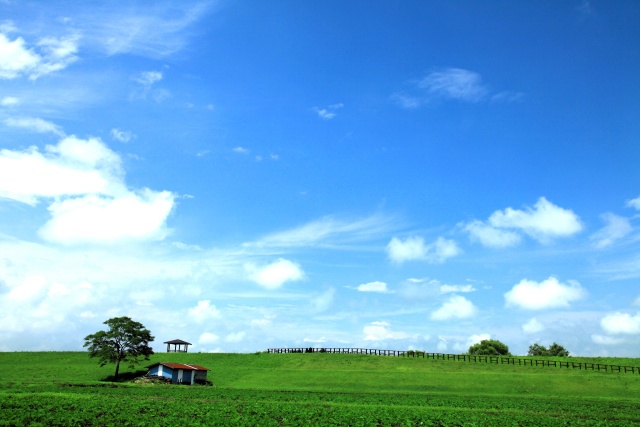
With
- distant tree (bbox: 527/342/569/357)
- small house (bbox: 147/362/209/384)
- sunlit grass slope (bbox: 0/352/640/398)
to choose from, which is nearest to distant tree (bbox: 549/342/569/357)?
distant tree (bbox: 527/342/569/357)

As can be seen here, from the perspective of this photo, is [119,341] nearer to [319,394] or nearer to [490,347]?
[319,394]

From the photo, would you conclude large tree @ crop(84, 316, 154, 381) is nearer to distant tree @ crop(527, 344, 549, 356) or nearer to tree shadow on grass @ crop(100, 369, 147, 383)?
tree shadow on grass @ crop(100, 369, 147, 383)

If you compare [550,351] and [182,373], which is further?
[550,351]

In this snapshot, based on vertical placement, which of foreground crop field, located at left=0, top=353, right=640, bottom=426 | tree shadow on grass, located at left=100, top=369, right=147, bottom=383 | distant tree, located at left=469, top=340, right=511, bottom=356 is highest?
distant tree, located at left=469, top=340, right=511, bottom=356

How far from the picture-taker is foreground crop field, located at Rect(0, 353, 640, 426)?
41.8 metres

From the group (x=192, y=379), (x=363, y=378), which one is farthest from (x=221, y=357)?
(x=363, y=378)

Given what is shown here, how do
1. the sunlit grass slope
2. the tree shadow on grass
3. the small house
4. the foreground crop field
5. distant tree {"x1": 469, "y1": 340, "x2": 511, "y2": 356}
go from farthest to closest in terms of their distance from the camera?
distant tree {"x1": 469, "y1": 340, "x2": 511, "y2": 356} → the tree shadow on grass → the small house → the sunlit grass slope → the foreground crop field

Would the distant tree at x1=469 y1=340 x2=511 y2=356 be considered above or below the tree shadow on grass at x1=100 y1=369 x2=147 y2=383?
above

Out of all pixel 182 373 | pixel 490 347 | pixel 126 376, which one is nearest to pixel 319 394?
pixel 182 373

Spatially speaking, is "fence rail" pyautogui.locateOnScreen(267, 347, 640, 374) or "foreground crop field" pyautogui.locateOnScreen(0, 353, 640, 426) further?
"fence rail" pyautogui.locateOnScreen(267, 347, 640, 374)

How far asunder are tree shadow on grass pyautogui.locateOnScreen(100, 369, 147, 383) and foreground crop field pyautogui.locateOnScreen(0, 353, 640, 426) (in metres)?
0.86

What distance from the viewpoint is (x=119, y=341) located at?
320 feet

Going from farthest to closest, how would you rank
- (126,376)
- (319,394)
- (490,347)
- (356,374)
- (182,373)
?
1. (490,347)
2. (126,376)
3. (356,374)
4. (182,373)
5. (319,394)

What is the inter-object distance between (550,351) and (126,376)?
151 meters
